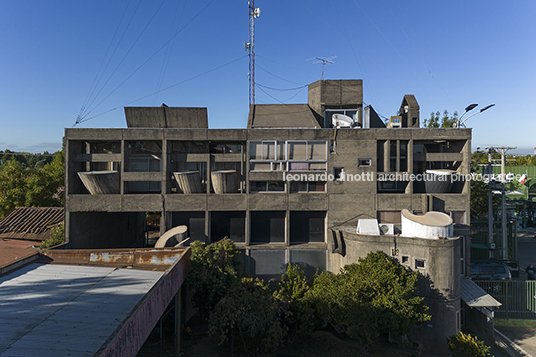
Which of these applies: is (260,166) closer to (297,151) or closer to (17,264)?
(297,151)

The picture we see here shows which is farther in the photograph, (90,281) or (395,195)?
(395,195)

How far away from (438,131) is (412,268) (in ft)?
33.6

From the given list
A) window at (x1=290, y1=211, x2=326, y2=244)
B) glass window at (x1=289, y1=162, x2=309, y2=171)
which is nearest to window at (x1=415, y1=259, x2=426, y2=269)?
window at (x1=290, y1=211, x2=326, y2=244)

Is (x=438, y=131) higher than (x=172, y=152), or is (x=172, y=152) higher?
(x=438, y=131)

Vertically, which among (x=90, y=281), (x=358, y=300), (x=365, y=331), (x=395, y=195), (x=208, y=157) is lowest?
(x=365, y=331)

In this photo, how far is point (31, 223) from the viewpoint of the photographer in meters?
26.4

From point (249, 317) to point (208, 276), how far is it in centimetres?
326

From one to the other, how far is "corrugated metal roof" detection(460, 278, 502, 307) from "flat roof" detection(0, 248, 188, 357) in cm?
1743

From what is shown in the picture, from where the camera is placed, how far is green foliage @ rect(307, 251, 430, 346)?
48.2 ft

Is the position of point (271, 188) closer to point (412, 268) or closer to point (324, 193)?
point (324, 193)

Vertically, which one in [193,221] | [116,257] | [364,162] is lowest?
[116,257]

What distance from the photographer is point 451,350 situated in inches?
623

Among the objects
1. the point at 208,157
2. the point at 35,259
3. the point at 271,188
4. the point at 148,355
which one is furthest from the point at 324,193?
the point at 35,259

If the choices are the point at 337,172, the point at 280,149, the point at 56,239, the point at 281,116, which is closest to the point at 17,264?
the point at 56,239
